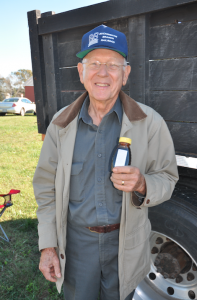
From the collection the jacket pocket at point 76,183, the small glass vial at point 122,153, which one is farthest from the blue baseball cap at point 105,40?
the jacket pocket at point 76,183

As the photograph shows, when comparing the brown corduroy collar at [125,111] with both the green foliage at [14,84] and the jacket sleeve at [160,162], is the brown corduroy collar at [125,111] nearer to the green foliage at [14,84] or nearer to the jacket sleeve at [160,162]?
the jacket sleeve at [160,162]

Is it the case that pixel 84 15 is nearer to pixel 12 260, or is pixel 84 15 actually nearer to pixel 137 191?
pixel 137 191

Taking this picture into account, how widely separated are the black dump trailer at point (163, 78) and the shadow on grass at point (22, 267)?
3.63ft

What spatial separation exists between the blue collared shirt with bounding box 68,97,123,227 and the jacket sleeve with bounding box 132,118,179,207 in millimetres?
188

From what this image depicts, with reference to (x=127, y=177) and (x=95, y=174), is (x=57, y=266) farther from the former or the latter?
(x=127, y=177)

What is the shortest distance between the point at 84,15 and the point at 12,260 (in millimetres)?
2913

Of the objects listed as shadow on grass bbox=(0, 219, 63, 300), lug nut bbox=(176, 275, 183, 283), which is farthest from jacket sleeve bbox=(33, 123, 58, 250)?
shadow on grass bbox=(0, 219, 63, 300)

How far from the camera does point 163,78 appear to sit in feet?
6.26

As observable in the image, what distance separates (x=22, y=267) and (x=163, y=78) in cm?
271

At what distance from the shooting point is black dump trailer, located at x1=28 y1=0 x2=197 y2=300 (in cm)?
179

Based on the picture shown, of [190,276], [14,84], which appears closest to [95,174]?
[190,276]

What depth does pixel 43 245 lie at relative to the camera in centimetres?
179

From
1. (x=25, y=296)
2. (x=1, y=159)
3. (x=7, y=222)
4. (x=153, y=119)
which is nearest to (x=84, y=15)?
(x=153, y=119)

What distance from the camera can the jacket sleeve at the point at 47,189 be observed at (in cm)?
179
